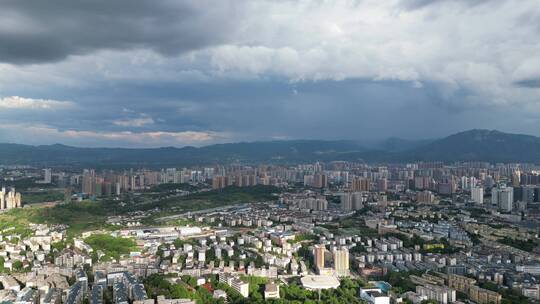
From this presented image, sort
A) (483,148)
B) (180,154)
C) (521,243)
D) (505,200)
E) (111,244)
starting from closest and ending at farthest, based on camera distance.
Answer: (111,244) < (521,243) < (505,200) < (483,148) < (180,154)

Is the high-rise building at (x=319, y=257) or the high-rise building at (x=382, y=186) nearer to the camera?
the high-rise building at (x=319, y=257)

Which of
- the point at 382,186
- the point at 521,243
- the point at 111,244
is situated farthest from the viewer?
the point at 382,186

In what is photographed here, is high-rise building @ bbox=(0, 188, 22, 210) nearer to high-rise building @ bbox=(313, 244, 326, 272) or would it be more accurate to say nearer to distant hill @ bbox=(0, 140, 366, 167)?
high-rise building @ bbox=(313, 244, 326, 272)

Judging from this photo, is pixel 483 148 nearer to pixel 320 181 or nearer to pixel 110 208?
pixel 320 181

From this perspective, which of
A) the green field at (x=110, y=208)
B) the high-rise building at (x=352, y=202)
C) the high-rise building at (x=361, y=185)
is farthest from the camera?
the high-rise building at (x=361, y=185)

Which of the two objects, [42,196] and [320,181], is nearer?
[42,196]

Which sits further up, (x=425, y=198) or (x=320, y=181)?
(x=320, y=181)

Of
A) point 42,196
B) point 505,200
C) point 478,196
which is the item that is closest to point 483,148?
point 478,196

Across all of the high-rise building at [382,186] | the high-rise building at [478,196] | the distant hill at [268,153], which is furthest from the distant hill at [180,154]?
the high-rise building at [478,196]

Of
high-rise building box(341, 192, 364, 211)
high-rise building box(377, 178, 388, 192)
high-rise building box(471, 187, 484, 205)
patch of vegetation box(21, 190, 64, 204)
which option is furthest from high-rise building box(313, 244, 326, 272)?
high-rise building box(377, 178, 388, 192)

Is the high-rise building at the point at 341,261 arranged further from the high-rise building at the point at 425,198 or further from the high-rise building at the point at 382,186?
the high-rise building at the point at 382,186
